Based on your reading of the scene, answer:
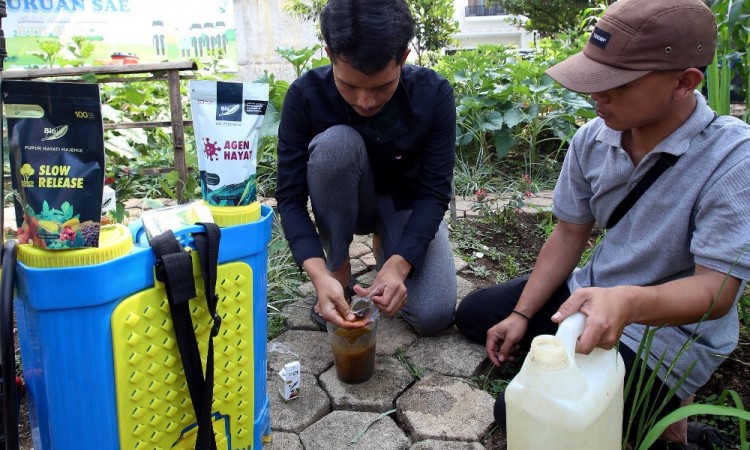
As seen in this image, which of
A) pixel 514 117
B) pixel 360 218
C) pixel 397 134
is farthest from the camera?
pixel 514 117

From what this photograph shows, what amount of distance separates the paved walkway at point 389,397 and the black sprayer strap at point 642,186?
578mm

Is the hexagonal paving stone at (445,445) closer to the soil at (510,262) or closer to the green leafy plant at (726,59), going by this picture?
the soil at (510,262)

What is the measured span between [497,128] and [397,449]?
2.63m

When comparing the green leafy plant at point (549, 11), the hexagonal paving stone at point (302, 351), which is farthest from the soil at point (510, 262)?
the green leafy plant at point (549, 11)

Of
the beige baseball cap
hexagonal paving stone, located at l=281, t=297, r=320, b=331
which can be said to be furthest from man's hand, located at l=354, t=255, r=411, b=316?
the beige baseball cap

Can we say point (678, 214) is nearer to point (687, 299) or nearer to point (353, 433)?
point (687, 299)

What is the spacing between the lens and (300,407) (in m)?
1.57

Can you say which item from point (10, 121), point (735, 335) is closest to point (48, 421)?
point (10, 121)

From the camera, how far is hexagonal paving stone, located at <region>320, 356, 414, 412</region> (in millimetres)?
1588

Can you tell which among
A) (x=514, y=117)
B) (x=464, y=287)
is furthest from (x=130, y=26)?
(x=464, y=287)

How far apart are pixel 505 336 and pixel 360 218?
65 centimetres

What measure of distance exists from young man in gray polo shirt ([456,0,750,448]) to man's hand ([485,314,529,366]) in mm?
239

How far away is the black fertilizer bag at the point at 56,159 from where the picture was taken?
2.93 ft

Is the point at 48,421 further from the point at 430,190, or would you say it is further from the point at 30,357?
the point at 430,190
